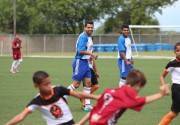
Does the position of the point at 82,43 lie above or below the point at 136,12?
below

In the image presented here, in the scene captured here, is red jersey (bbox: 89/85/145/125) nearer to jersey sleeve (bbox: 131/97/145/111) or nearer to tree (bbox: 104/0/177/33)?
jersey sleeve (bbox: 131/97/145/111)

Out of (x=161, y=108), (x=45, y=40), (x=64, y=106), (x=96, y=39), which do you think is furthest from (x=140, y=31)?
(x=64, y=106)

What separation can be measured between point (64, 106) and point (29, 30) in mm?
67114

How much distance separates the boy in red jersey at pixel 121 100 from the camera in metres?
5.94

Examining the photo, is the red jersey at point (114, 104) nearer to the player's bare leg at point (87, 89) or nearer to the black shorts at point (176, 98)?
the black shorts at point (176, 98)

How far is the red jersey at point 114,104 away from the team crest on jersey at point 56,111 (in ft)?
2.13

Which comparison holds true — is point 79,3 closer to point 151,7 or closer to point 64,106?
point 151,7

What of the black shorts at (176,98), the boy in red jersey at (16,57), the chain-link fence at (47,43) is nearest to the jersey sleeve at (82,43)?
the black shorts at (176,98)

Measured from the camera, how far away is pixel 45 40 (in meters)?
60.2

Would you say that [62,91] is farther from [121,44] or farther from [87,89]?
[121,44]

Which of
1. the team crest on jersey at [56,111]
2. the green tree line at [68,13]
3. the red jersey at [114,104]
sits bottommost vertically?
the team crest on jersey at [56,111]

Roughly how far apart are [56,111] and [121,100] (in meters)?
1.10

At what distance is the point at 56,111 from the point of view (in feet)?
22.2

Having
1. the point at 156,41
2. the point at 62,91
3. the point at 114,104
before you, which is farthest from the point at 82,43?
the point at 156,41
